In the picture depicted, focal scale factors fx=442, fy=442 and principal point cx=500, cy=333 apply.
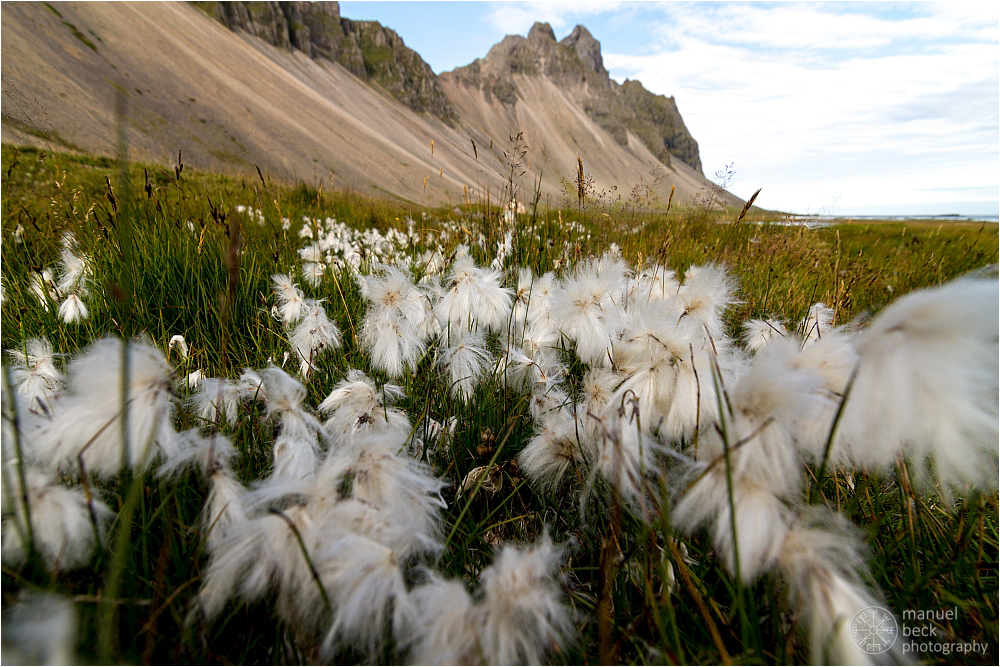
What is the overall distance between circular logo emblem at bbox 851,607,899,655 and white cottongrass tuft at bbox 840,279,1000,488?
12.3 inches

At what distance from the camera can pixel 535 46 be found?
15825 cm

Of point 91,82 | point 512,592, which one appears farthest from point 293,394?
point 91,82

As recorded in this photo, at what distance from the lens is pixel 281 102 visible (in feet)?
216

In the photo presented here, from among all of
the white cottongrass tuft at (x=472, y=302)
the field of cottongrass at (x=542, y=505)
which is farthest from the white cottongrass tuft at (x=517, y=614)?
the white cottongrass tuft at (x=472, y=302)

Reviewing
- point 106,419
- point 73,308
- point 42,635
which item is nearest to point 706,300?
point 106,419

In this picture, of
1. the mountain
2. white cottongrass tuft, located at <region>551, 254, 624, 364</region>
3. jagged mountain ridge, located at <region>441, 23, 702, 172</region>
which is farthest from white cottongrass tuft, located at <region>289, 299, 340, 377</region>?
jagged mountain ridge, located at <region>441, 23, 702, 172</region>

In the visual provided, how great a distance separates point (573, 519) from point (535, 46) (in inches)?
7408

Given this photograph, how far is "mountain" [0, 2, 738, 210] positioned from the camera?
66.8 feet

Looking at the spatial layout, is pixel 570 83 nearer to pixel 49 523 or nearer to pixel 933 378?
pixel 933 378

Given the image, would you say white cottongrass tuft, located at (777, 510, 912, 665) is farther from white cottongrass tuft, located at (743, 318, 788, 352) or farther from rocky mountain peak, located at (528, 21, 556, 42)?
rocky mountain peak, located at (528, 21, 556, 42)

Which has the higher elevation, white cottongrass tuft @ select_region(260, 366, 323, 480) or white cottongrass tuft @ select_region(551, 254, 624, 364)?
white cottongrass tuft @ select_region(551, 254, 624, 364)

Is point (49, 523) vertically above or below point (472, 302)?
below

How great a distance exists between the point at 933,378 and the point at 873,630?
52 cm

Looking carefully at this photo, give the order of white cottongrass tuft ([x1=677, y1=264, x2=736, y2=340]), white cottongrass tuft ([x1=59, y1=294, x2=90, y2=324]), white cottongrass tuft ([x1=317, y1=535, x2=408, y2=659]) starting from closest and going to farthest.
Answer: white cottongrass tuft ([x1=317, y1=535, x2=408, y2=659]) < white cottongrass tuft ([x1=677, y1=264, x2=736, y2=340]) < white cottongrass tuft ([x1=59, y1=294, x2=90, y2=324])
